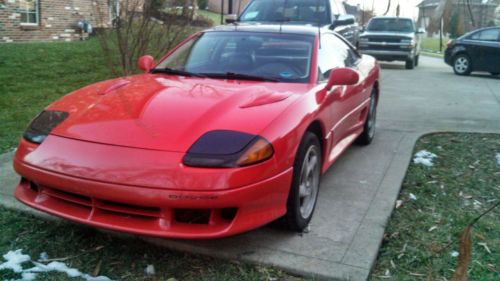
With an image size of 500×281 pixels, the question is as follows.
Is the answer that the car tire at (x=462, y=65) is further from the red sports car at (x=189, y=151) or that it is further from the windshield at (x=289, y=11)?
the red sports car at (x=189, y=151)

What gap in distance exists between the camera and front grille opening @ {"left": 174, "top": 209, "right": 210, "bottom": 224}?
2852 millimetres

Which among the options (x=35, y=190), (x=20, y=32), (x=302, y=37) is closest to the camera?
(x=35, y=190)

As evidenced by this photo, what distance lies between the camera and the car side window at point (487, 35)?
1492cm

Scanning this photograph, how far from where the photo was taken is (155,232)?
8.99 feet

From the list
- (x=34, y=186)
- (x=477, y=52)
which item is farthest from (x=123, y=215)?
(x=477, y=52)

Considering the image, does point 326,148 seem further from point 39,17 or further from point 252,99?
point 39,17

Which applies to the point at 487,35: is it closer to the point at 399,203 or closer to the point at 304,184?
the point at 399,203

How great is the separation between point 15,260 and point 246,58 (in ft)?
7.45

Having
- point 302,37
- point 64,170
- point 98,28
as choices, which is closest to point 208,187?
point 64,170

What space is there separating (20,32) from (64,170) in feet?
41.2

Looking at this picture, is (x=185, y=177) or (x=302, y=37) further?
(x=302, y=37)

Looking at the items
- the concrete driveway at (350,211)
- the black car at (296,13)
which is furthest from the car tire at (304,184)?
the black car at (296,13)

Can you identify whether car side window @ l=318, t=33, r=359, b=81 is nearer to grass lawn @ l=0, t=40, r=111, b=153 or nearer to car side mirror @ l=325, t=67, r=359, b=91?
car side mirror @ l=325, t=67, r=359, b=91

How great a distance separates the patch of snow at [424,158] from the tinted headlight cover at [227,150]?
8.92 feet
